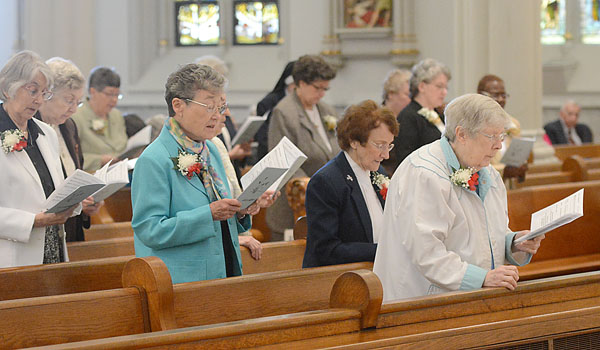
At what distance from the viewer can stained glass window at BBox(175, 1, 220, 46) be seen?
39.8 feet

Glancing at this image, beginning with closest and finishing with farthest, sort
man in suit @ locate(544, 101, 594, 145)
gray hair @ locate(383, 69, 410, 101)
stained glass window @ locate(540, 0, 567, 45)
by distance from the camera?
gray hair @ locate(383, 69, 410, 101) → man in suit @ locate(544, 101, 594, 145) → stained glass window @ locate(540, 0, 567, 45)

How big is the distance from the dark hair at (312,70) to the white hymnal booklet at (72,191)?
2.11 m

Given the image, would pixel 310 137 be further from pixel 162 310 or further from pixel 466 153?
pixel 162 310

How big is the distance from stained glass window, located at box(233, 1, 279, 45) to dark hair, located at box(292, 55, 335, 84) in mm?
6671

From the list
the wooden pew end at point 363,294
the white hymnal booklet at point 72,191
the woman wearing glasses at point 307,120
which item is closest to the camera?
the wooden pew end at point 363,294

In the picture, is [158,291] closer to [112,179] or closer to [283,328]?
[283,328]

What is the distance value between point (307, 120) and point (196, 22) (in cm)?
710

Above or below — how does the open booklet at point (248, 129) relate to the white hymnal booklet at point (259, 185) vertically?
above

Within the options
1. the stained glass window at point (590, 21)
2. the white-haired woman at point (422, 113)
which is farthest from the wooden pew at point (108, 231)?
the stained glass window at point (590, 21)

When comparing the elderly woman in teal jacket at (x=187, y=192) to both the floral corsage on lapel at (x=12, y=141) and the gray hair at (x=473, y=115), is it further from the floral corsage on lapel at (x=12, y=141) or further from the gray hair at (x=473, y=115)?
the gray hair at (x=473, y=115)

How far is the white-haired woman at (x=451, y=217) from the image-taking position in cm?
294

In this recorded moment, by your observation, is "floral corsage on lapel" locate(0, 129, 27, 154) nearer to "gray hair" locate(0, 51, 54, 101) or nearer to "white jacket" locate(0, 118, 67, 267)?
"white jacket" locate(0, 118, 67, 267)

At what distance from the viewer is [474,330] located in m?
2.62

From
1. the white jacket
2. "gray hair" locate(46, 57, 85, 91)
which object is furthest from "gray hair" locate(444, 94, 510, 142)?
"gray hair" locate(46, 57, 85, 91)
